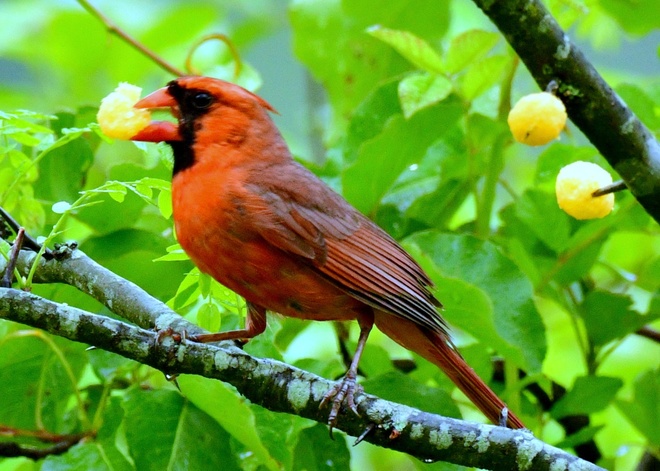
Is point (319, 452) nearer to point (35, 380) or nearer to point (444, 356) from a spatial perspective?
point (444, 356)

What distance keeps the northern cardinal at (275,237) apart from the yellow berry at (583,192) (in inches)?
16.9

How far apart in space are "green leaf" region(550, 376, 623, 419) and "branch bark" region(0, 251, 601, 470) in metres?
0.79

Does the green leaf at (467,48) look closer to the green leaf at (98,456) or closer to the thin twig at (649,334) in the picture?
the thin twig at (649,334)

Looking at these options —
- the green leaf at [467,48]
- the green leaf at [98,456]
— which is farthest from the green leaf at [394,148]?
the green leaf at [98,456]

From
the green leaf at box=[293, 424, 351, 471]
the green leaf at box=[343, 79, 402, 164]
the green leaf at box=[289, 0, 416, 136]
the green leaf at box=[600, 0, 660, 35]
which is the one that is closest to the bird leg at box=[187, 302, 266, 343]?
the green leaf at box=[293, 424, 351, 471]

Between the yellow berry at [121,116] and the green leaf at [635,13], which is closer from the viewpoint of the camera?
the yellow berry at [121,116]

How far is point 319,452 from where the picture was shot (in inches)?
93.0

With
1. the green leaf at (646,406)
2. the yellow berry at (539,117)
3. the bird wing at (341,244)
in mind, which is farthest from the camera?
the green leaf at (646,406)

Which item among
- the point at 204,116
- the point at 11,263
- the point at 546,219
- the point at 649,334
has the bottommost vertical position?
the point at 11,263

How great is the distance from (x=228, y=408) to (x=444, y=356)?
629mm

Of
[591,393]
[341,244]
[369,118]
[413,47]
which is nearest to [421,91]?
[413,47]

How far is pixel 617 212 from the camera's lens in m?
2.79

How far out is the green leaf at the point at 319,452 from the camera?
235cm

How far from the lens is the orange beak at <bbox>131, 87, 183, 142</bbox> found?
2492 mm
